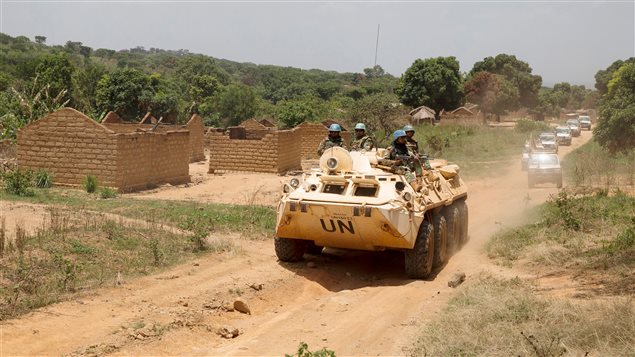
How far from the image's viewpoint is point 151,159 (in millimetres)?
22188

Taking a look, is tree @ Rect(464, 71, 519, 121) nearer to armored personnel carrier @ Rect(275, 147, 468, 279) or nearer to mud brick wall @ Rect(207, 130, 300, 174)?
mud brick wall @ Rect(207, 130, 300, 174)

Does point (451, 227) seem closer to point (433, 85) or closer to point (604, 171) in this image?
point (604, 171)

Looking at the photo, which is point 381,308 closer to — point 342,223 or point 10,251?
point 342,223

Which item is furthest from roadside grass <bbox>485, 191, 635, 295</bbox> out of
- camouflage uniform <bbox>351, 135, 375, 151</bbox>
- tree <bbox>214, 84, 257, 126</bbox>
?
tree <bbox>214, 84, 257, 126</bbox>

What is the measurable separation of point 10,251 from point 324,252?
5.14 metres

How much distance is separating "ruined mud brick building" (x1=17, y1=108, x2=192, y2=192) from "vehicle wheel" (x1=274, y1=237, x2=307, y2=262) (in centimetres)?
991

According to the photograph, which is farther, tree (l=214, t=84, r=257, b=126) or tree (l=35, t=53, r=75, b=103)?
tree (l=214, t=84, r=257, b=126)

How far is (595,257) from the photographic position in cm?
1119

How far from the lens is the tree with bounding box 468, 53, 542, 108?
82625mm

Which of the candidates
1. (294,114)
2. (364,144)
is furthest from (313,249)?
(294,114)

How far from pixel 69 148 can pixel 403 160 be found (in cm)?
1222

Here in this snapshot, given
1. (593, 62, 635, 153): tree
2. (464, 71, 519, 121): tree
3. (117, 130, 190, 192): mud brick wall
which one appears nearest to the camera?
(117, 130, 190, 192): mud brick wall

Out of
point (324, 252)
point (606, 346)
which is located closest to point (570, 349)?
point (606, 346)

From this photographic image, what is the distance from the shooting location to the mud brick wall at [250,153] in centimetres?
2686
